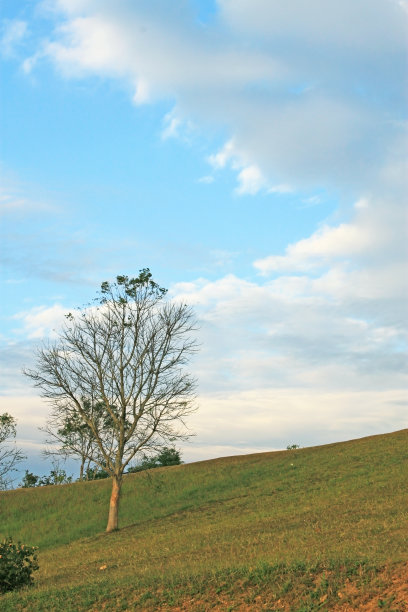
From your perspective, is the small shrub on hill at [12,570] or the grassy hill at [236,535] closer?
the grassy hill at [236,535]

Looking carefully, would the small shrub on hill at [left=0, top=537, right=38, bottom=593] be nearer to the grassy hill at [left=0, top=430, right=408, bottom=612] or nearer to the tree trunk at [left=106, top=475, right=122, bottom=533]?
the grassy hill at [left=0, top=430, right=408, bottom=612]

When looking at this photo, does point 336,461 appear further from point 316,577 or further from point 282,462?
point 316,577

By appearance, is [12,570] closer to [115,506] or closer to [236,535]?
[236,535]

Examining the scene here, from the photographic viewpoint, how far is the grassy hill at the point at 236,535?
15.4 meters

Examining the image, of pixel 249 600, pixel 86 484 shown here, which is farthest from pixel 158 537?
pixel 86 484

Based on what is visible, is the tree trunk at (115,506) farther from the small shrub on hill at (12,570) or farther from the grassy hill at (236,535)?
the small shrub on hill at (12,570)

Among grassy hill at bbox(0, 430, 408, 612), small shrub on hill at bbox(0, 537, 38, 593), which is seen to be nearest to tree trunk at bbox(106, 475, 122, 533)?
grassy hill at bbox(0, 430, 408, 612)

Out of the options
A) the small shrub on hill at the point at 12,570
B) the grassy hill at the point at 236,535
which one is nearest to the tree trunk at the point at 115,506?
the grassy hill at the point at 236,535

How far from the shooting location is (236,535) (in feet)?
90.4

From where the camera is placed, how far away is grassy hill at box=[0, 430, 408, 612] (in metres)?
15.4

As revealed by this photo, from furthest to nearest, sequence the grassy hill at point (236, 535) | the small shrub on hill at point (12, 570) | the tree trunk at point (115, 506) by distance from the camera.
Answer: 1. the tree trunk at point (115, 506)
2. the small shrub on hill at point (12, 570)
3. the grassy hill at point (236, 535)

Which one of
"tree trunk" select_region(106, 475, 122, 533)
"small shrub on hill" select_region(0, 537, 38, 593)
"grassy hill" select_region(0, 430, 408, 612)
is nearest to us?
"grassy hill" select_region(0, 430, 408, 612)

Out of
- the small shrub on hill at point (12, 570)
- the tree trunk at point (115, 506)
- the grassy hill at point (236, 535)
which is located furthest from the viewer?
the tree trunk at point (115, 506)

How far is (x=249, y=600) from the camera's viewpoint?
1507 cm
